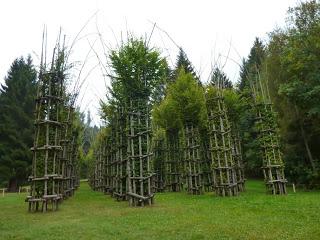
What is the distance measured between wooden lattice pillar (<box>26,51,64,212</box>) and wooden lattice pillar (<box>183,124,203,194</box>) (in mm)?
9972

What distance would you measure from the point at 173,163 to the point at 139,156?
14.0 metres

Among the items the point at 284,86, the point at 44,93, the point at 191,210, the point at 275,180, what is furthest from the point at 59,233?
the point at 284,86

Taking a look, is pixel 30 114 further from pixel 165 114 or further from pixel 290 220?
pixel 290 220

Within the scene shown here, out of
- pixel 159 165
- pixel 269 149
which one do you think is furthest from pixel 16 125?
pixel 269 149

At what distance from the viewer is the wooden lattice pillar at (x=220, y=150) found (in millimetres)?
22172

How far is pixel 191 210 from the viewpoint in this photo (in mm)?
14805

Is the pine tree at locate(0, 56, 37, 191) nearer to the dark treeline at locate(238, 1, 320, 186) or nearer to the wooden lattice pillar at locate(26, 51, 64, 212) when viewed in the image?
the wooden lattice pillar at locate(26, 51, 64, 212)

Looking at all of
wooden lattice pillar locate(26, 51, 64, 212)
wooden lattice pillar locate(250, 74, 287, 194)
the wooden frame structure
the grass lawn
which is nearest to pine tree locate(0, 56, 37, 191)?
the wooden frame structure

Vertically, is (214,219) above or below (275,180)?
below

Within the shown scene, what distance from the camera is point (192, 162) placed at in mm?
26188

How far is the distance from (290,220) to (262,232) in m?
2.31

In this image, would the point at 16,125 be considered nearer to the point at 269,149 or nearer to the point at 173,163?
the point at 173,163

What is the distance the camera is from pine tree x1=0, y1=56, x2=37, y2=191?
4112 cm

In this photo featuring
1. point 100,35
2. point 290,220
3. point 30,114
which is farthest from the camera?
point 30,114
